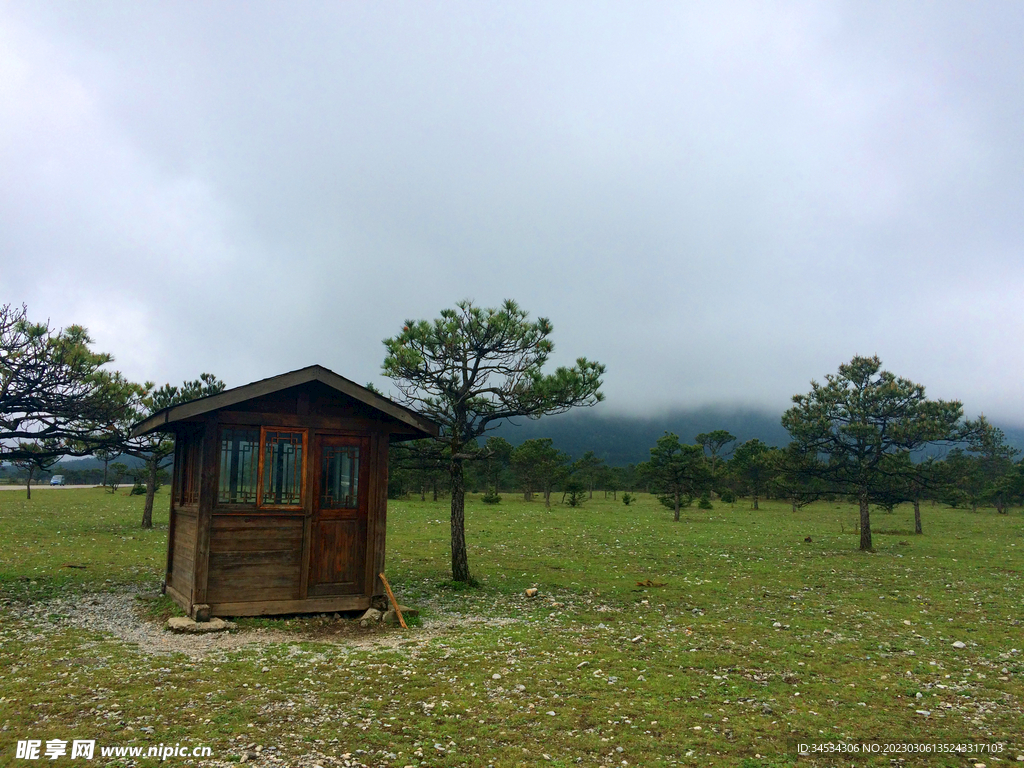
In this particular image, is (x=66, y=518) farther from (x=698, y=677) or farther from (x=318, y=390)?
(x=698, y=677)

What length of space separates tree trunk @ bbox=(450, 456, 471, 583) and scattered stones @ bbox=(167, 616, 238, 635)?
6.62m

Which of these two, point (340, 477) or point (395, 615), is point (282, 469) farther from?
point (395, 615)

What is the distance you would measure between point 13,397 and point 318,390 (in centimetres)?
784

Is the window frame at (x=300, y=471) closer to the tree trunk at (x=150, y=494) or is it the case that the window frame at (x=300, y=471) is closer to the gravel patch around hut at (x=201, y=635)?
the gravel patch around hut at (x=201, y=635)

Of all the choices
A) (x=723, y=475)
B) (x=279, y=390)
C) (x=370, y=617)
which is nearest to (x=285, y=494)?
(x=279, y=390)

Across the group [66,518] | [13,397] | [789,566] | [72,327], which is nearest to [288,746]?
[13,397]

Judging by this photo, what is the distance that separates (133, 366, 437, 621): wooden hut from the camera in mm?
12406

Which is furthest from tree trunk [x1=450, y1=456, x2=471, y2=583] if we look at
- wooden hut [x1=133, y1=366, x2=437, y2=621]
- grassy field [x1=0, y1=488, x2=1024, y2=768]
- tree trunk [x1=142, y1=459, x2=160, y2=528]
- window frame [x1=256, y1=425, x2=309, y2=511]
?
tree trunk [x1=142, y1=459, x2=160, y2=528]

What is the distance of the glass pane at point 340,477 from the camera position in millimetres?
13406

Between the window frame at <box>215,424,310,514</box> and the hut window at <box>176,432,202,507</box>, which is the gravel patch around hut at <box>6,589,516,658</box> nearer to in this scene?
the window frame at <box>215,424,310,514</box>

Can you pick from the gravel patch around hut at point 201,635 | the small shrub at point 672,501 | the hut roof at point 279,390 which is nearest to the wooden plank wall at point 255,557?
the gravel patch around hut at point 201,635

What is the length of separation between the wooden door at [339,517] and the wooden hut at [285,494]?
21 mm

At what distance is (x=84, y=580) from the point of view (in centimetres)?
1623

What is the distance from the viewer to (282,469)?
13.0 meters
